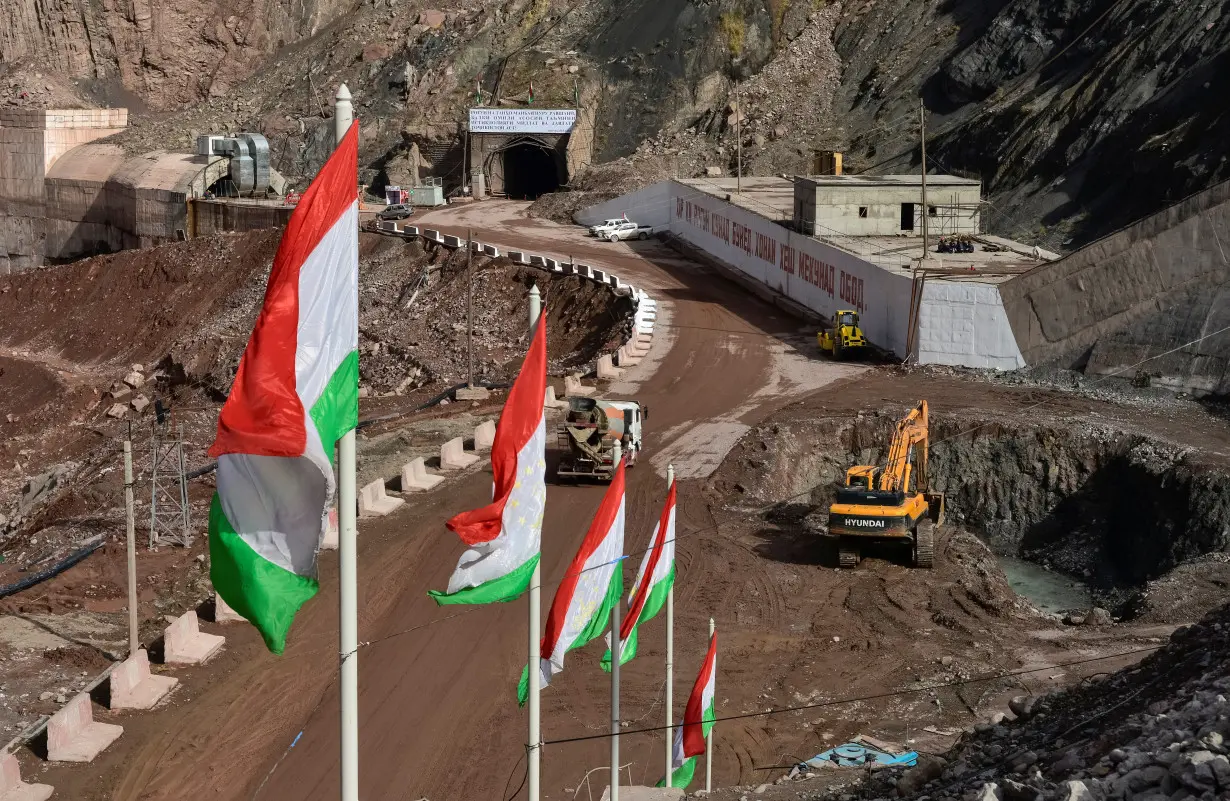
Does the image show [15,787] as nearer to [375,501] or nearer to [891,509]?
[375,501]

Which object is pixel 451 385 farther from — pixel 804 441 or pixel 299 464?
pixel 299 464

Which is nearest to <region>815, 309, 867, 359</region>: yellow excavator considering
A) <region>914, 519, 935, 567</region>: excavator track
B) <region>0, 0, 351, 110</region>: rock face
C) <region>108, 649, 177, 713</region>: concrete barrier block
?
<region>914, 519, 935, 567</region>: excavator track

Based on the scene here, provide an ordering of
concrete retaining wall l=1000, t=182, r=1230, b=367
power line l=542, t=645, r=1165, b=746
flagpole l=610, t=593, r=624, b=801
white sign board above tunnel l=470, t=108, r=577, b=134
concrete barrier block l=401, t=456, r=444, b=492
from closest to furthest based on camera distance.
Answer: flagpole l=610, t=593, r=624, b=801, power line l=542, t=645, r=1165, b=746, concrete barrier block l=401, t=456, r=444, b=492, concrete retaining wall l=1000, t=182, r=1230, b=367, white sign board above tunnel l=470, t=108, r=577, b=134

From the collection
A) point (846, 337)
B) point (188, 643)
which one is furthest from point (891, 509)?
point (846, 337)

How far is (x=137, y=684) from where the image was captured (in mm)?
23859

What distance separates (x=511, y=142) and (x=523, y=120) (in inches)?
73.8

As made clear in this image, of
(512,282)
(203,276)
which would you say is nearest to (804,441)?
(512,282)

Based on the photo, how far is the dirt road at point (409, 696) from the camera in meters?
21.6

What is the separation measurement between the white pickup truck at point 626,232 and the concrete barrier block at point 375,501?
3731cm

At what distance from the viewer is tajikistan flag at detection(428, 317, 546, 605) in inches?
486

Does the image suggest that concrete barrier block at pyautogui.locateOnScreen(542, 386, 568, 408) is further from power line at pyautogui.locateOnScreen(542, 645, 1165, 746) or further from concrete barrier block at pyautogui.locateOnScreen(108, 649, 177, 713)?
concrete barrier block at pyautogui.locateOnScreen(108, 649, 177, 713)

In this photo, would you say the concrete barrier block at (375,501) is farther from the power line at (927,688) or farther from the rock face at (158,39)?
the rock face at (158,39)

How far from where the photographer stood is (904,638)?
89.2 feet

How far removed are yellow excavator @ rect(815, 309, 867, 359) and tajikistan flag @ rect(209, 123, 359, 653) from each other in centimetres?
3592
